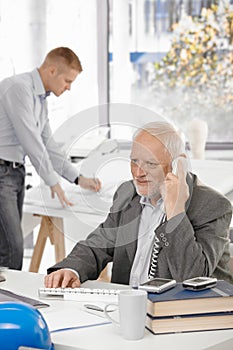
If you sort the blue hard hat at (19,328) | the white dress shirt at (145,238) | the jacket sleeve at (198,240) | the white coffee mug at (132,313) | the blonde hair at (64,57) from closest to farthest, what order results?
1. the blue hard hat at (19,328)
2. the white coffee mug at (132,313)
3. the jacket sleeve at (198,240)
4. the white dress shirt at (145,238)
5. the blonde hair at (64,57)

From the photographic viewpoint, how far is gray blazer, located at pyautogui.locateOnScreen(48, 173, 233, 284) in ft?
7.78

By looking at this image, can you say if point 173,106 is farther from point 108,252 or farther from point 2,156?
point 108,252

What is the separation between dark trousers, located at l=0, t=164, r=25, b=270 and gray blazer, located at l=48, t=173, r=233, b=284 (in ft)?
4.03

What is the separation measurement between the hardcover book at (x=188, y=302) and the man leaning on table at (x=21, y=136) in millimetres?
1819

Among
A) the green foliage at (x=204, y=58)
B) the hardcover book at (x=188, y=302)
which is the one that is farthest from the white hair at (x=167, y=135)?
the green foliage at (x=204, y=58)

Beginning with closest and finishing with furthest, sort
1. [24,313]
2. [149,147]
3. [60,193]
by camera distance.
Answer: [24,313], [149,147], [60,193]

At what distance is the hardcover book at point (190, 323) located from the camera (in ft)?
6.15

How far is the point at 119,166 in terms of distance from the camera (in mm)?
2688

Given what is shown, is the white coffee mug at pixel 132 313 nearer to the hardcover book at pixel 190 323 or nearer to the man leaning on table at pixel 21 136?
the hardcover book at pixel 190 323

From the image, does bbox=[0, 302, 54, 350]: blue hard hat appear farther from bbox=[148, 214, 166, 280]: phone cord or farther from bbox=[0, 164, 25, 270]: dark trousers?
bbox=[0, 164, 25, 270]: dark trousers

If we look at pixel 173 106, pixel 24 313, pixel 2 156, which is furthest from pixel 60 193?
pixel 24 313

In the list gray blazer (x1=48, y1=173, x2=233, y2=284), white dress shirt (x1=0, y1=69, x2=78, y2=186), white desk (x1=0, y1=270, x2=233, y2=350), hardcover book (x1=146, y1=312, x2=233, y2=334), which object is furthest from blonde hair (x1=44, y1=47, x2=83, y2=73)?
hardcover book (x1=146, y1=312, x2=233, y2=334)

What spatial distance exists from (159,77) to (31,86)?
152 centimetres

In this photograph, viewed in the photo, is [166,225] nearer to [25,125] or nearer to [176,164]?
[176,164]
